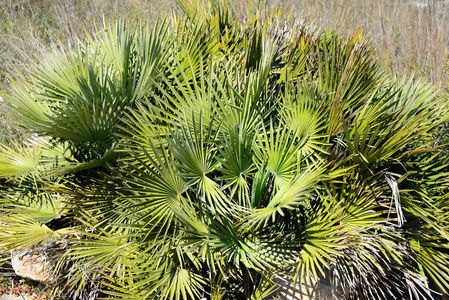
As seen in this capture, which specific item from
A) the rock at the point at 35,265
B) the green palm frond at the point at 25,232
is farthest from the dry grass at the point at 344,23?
the green palm frond at the point at 25,232

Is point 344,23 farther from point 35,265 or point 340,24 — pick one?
point 35,265

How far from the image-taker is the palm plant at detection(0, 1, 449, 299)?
2.54 meters

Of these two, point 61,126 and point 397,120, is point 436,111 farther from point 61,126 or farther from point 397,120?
point 61,126

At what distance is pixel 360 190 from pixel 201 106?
45.2 inches

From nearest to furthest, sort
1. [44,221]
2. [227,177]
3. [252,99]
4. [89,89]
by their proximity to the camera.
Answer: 1. [227,177]
2. [252,99]
3. [89,89]
4. [44,221]

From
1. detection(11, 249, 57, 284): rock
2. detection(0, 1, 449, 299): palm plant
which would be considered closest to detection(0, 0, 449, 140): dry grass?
detection(11, 249, 57, 284): rock

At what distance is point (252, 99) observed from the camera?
108 inches

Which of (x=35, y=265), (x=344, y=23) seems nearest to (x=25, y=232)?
(x=35, y=265)

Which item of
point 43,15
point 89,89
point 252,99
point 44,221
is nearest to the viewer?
point 252,99

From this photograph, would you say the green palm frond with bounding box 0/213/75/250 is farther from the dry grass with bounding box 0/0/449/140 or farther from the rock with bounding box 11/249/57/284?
the dry grass with bounding box 0/0/449/140

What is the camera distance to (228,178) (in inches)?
101

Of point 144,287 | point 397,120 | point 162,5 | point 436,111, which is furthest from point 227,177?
point 162,5

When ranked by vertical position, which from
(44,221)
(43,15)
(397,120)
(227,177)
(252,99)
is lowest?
(44,221)

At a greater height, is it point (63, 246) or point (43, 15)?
point (43, 15)
